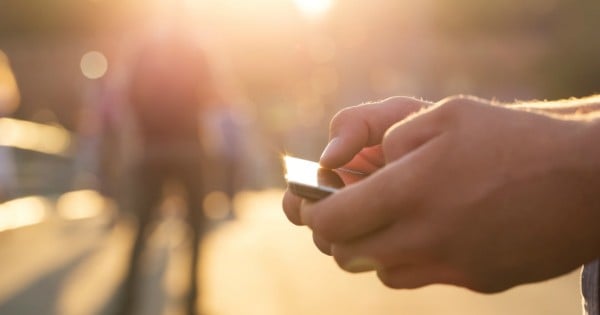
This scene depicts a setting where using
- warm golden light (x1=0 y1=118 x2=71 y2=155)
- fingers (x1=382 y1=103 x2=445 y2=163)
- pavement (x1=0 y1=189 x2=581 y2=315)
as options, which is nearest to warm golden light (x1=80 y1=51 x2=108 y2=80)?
warm golden light (x1=0 y1=118 x2=71 y2=155)

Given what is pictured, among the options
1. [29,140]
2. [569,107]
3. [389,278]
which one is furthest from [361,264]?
[29,140]

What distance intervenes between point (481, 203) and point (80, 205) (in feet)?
48.4

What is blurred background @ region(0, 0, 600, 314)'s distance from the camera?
22.0 ft

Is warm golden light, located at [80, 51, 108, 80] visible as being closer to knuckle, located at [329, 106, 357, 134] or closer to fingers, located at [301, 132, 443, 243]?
knuckle, located at [329, 106, 357, 134]

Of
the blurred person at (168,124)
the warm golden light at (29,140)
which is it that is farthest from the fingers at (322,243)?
the warm golden light at (29,140)

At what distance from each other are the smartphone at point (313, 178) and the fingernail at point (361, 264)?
0.12 meters

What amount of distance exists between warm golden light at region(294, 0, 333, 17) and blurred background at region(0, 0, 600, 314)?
0.37 ft

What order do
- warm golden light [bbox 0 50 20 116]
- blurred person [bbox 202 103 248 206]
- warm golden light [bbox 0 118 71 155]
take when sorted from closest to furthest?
blurred person [bbox 202 103 248 206]
warm golden light [bbox 0 50 20 116]
warm golden light [bbox 0 118 71 155]

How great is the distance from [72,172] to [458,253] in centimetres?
2408

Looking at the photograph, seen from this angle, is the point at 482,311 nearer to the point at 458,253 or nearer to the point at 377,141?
the point at 377,141

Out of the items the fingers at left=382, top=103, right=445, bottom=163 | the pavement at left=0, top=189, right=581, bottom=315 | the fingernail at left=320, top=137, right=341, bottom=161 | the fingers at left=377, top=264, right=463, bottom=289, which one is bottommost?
the fingers at left=377, top=264, right=463, bottom=289

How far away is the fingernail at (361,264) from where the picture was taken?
1583 mm

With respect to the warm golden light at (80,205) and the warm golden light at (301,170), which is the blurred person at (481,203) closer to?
the warm golden light at (301,170)

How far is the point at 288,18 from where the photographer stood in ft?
176
